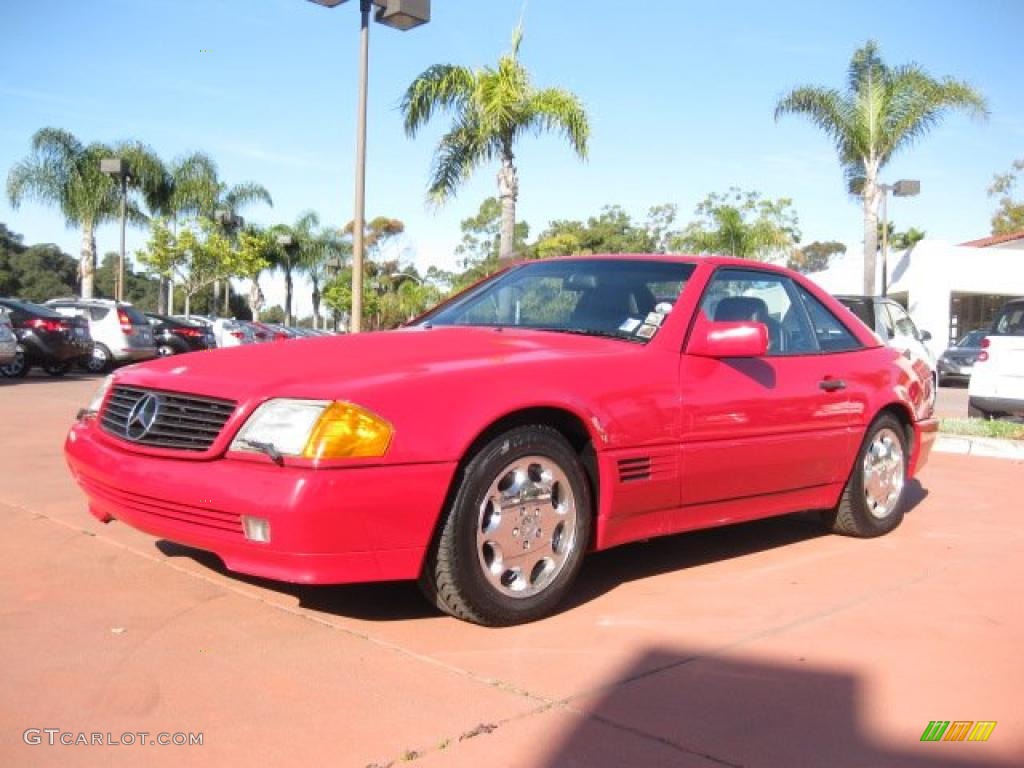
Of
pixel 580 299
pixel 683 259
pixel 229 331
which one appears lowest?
pixel 229 331

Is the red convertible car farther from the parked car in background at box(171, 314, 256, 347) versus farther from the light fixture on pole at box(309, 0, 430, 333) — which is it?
the parked car in background at box(171, 314, 256, 347)

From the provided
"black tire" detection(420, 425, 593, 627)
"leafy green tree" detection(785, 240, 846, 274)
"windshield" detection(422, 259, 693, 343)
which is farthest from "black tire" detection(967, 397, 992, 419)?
"leafy green tree" detection(785, 240, 846, 274)

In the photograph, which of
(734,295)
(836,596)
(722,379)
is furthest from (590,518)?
(734,295)

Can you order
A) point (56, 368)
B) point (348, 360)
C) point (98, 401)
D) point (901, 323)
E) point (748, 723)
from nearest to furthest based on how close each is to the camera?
point (748, 723), point (348, 360), point (98, 401), point (901, 323), point (56, 368)

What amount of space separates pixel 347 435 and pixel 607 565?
1.87 metres

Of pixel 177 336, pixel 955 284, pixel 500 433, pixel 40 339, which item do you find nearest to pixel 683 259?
pixel 500 433

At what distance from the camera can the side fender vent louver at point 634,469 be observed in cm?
382

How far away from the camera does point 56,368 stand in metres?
16.7

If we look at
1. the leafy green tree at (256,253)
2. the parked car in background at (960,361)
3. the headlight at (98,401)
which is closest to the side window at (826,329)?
the headlight at (98,401)

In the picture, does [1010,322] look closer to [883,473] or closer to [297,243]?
[883,473]

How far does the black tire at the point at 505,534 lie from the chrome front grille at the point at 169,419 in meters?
0.85

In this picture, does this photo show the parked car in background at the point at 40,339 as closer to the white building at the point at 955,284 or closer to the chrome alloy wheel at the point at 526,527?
the chrome alloy wheel at the point at 526,527

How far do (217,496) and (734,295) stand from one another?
2599 millimetres

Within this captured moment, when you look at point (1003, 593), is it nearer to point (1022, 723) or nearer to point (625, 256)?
point (1022, 723)
